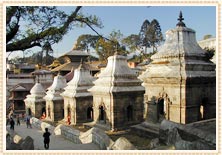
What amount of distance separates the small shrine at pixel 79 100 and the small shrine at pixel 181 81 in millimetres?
5217

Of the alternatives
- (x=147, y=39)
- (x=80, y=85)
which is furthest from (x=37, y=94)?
(x=147, y=39)

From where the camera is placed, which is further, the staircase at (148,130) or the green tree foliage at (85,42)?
the green tree foliage at (85,42)

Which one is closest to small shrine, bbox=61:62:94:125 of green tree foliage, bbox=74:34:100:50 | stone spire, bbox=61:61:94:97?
stone spire, bbox=61:61:94:97

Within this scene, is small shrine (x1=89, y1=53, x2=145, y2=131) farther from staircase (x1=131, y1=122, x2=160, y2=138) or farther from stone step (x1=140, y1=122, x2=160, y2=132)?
stone step (x1=140, y1=122, x2=160, y2=132)

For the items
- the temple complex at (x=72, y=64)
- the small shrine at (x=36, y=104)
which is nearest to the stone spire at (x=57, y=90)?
the small shrine at (x=36, y=104)

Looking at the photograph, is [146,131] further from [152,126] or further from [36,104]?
[36,104]

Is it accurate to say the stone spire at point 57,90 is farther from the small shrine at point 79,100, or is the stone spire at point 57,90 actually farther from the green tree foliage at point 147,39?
the green tree foliage at point 147,39

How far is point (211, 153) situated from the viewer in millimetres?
8227

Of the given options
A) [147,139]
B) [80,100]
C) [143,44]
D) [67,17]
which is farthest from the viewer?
[143,44]

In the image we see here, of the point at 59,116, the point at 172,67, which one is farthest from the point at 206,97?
the point at 59,116

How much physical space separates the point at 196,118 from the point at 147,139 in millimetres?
2626

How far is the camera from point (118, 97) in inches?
608

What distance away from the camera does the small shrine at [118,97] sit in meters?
15.4
